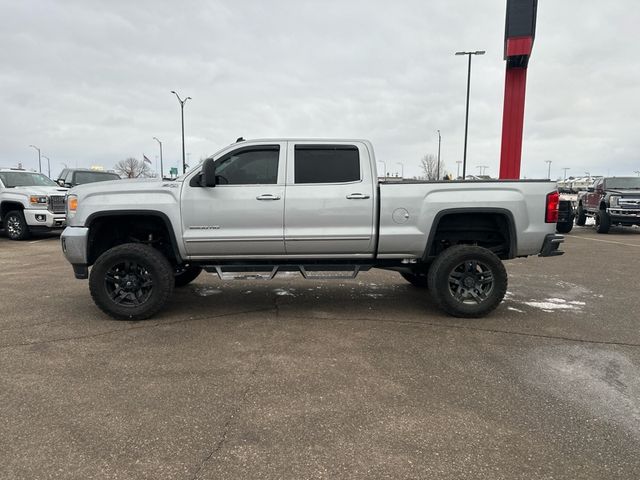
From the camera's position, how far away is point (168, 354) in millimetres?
4102

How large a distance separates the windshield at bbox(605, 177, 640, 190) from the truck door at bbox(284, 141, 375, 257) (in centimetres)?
1427

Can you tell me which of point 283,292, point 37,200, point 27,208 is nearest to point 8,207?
point 27,208

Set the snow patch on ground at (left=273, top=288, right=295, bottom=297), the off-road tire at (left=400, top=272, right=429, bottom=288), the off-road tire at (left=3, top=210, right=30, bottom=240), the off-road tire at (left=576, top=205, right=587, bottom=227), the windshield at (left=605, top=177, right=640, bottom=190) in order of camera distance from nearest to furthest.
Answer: the snow patch on ground at (left=273, top=288, right=295, bottom=297)
the off-road tire at (left=400, top=272, right=429, bottom=288)
the off-road tire at (left=3, top=210, right=30, bottom=240)
the windshield at (left=605, top=177, right=640, bottom=190)
the off-road tire at (left=576, top=205, right=587, bottom=227)

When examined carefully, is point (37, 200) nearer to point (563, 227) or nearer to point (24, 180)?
point (24, 180)

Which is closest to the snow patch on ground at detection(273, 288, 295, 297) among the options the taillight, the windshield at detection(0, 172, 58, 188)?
the taillight

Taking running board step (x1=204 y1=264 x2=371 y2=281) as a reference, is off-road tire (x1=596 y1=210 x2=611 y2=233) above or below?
above

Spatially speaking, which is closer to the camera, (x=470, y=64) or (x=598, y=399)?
(x=598, y=399)

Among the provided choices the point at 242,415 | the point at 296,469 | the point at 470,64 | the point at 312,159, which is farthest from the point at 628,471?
the point at 470,64

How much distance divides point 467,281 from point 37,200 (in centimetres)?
1169

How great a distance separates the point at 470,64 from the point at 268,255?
24.8 meters

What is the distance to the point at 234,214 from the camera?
198 inches

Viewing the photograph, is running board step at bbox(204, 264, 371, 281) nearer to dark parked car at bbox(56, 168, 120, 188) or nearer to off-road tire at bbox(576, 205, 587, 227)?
dark parked car at bbox(56, 168, 120, 188)

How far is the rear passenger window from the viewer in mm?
5176

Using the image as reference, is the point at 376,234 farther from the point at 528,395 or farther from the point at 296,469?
the point at 296,469
